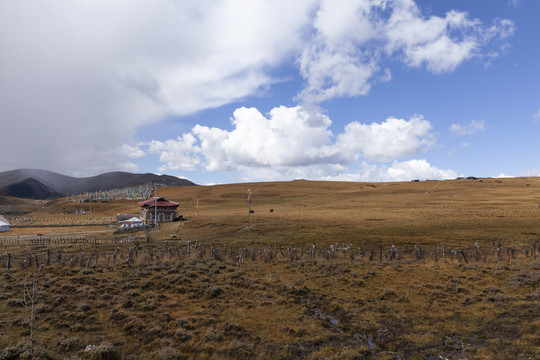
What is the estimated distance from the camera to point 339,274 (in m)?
23.8

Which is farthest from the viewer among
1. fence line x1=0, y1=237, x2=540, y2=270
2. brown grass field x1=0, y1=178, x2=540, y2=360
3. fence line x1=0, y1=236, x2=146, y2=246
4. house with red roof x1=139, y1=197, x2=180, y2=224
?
house with red roof x1=139, y1=197, x2=180, y2=224

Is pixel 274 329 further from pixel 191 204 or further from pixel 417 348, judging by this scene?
pixel 191 204

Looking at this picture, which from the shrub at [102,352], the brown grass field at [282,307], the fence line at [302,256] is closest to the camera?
the shrub at [102,352]

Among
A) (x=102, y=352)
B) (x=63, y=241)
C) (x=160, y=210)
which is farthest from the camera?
(x=160, y=210)

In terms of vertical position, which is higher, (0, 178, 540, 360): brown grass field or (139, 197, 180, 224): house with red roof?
(139, 197, 180, 224): house with red roof

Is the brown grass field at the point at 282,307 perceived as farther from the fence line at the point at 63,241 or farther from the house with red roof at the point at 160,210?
the house with red roof at the point at 160,210

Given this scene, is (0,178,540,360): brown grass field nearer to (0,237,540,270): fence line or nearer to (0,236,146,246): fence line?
(0,237,540,270): fence line

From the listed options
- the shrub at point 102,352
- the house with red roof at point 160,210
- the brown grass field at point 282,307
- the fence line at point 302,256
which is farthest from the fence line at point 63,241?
the shrub at point 102,352

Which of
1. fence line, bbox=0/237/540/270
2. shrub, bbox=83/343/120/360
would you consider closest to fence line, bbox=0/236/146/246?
fence line, bbox=0/237/540/270

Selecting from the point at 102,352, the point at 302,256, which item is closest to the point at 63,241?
the point at 302,256

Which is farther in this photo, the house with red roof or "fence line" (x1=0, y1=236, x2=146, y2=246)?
the house with red roof

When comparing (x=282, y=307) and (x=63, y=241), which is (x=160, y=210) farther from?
(x=282, y=307)

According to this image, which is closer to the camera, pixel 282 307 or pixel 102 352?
pixel 102 352

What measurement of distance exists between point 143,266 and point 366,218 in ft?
145
